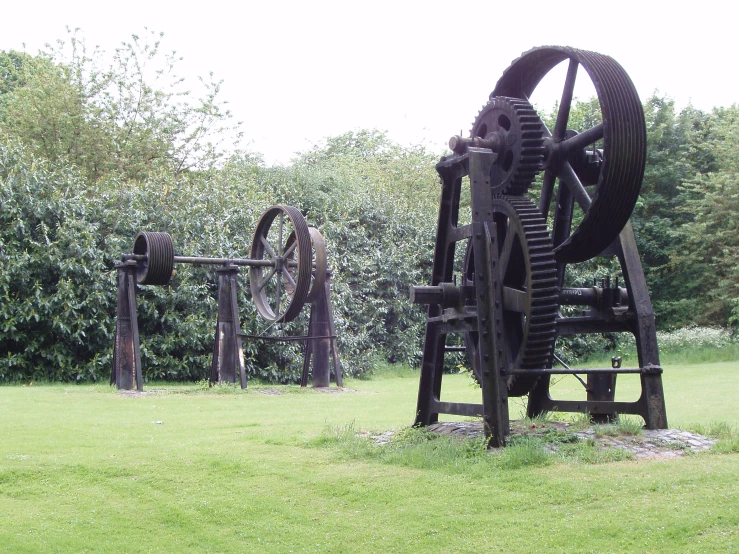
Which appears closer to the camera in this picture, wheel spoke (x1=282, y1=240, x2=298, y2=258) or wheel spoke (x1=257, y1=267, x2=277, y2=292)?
wheel spoke (x1=282, y1=240, x2=298, y2=258)

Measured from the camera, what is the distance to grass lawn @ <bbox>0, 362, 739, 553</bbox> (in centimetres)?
505

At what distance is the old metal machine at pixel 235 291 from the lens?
14383 mm

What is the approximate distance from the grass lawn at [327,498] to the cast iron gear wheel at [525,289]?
980 millimetres

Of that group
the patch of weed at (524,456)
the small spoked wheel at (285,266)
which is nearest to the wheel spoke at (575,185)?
the patch of weed at (524,456)

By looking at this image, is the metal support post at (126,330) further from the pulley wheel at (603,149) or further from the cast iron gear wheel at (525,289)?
Result: the pulley wheel at (603,149)

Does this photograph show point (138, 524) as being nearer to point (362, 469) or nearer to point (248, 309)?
point (362, 469)

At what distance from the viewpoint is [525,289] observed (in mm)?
7730

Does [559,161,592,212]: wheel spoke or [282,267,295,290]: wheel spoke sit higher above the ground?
[559,161,592,212]: wheel spoke

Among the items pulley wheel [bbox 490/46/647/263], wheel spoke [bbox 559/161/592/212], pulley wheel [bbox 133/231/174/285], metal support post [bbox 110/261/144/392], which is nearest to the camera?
pulley wheel [bbox 490/46/647/263]

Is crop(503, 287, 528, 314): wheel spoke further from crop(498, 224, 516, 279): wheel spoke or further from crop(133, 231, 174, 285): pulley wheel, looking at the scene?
crop(133, 231, 174, 285): pulley wheel

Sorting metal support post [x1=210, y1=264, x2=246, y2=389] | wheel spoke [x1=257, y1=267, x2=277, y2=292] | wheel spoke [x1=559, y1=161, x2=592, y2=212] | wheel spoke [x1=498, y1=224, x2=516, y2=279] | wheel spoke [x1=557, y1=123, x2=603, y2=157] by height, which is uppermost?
wheel spoke [x1=557, y1=123, x2=603, y2=157]

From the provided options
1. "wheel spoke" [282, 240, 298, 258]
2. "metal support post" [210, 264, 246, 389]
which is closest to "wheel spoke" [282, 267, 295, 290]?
"wheel spoke" [282, 240, 298, 258]

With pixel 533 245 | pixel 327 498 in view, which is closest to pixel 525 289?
pixel 533 245

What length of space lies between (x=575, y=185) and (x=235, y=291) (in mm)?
8564
